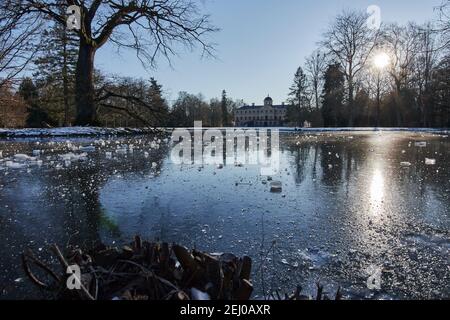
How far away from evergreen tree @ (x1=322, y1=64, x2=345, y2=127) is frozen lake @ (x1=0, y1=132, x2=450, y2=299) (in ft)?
139

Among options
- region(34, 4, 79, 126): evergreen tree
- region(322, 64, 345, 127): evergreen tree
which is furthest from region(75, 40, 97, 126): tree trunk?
region(322, 64, 345, 127): evergreen tree

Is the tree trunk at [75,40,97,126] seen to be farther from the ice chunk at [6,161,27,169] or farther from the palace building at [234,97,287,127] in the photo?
the palace building at [234,97,287,127]

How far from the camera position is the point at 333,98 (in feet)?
163

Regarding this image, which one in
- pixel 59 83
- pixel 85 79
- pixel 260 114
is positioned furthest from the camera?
pixel 260 114

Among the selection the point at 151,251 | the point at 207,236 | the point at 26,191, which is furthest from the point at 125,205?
the point at 151,251

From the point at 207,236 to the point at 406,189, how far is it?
3.23 meters

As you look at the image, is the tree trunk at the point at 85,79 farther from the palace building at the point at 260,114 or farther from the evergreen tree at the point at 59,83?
the palace building at the point at 260,114

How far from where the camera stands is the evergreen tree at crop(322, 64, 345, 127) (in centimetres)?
4809

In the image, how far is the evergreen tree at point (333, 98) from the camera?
4809cm

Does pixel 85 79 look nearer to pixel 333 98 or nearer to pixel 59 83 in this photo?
pixel 59 83

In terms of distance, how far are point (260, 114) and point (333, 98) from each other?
8027cm

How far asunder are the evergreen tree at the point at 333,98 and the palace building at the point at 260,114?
6687 cm

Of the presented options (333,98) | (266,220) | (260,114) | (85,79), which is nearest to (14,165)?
(266,220)
